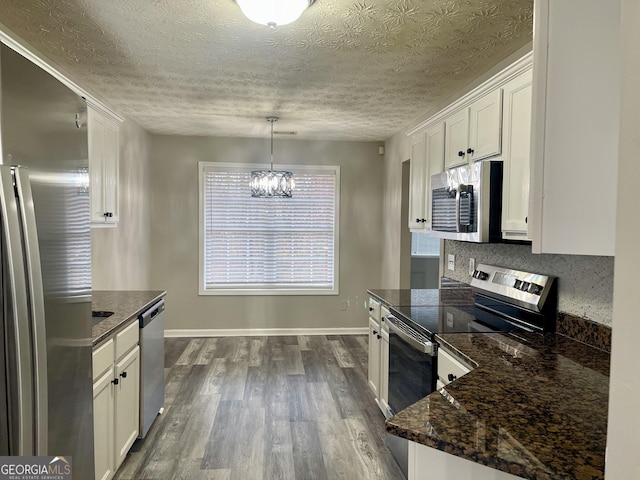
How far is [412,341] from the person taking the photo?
223 cm

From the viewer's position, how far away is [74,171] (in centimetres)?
143

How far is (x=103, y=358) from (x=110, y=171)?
139cm

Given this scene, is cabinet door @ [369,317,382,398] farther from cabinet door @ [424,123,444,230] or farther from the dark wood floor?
cabinet door @ [424,123,444,230]

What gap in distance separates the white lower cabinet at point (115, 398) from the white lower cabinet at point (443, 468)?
1469 millimetres

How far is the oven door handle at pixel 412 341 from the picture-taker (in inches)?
80.2

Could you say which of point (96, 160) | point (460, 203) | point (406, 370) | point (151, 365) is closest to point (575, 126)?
point (460, 203)

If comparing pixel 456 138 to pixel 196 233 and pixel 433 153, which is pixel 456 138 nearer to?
pixel 433 153

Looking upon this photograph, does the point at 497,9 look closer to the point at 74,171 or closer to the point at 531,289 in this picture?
the point at 531,289

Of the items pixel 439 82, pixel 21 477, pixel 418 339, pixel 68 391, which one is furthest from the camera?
pixel 439 82

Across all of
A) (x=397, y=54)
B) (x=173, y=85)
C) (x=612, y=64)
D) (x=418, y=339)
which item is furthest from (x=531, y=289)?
(x=173, y=85)

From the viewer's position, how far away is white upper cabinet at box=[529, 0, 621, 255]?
106 cm

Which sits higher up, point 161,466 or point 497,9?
point 497,9

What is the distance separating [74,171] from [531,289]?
218 cm

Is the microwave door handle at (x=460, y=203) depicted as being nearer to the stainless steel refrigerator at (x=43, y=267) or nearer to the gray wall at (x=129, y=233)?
the stainless steel refrigerator at (x=43, y=267)
